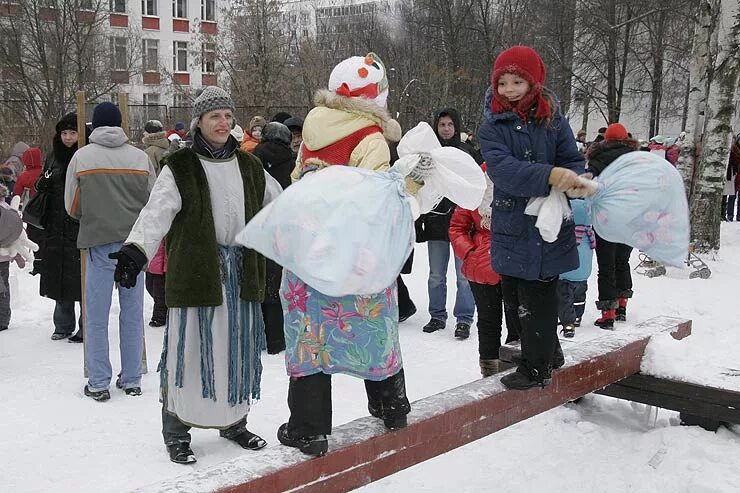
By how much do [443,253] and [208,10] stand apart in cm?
4527

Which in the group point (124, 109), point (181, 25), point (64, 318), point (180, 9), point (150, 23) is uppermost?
point (180, 9)

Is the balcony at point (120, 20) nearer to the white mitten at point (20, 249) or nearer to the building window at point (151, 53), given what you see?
the building window at point (151, 53)

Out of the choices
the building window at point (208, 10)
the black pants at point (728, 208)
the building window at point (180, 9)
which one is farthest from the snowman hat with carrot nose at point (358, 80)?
the building window at point (208, 10)

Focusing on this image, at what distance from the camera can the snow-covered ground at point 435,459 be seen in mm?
4055

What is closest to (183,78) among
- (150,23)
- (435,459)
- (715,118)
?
(150,23)

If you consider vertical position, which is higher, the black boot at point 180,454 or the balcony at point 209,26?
the balcony at point 209,26

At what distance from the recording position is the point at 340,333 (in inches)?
119

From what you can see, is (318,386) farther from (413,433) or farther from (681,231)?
(681,231)

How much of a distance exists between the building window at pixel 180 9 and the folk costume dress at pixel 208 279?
46.6 meters

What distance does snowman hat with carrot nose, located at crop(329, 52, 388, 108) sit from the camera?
10.2ft

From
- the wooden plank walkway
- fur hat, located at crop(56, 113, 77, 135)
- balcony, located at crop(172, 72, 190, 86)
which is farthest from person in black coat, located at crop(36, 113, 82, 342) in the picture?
balcony, located at crop(172, 72, 190, 86)

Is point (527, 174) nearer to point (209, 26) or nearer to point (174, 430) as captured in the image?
point (174, 430)

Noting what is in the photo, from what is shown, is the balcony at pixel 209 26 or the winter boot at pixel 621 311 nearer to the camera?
the winter boot at pixel 621 311

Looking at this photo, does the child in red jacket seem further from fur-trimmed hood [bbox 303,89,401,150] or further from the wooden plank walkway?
fur-trimmed hood [bbox 303,89,401,150]
